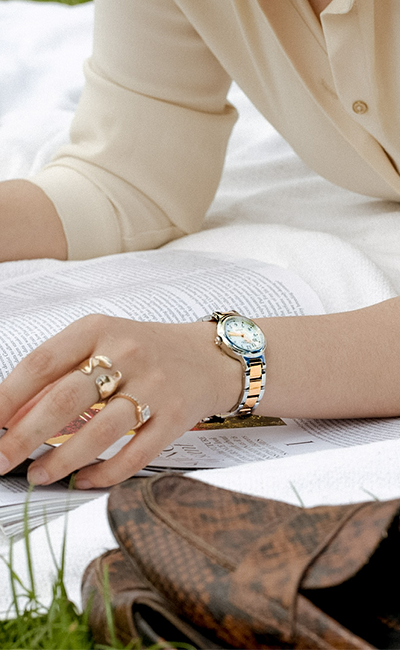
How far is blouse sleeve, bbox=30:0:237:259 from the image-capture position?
130cm

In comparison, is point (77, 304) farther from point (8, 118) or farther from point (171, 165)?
point (8, 118)

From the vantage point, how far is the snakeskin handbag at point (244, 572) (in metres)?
0.39

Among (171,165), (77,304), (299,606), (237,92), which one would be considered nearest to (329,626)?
(299,606)

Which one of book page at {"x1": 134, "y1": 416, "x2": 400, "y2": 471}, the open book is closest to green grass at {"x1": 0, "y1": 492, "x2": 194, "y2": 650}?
the open book

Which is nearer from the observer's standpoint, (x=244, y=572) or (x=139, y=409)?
(x=244, y=572)

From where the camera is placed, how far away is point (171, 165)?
4.55 ft

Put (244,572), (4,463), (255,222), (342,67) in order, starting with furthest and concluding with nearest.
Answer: (255,222) < (342,67) < (4,463) < (244,572)

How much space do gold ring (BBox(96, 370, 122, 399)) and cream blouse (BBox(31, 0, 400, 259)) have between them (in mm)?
631

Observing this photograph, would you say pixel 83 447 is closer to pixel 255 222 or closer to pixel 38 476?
pixel 38 476

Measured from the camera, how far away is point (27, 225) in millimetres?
1238

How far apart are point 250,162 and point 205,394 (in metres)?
1.24

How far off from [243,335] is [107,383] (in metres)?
0.17

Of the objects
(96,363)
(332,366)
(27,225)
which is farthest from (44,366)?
(27,225)

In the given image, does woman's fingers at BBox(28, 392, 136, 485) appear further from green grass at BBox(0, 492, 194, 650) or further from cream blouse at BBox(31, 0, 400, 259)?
cream blouse at BBox(31, 0, 400, 259)
